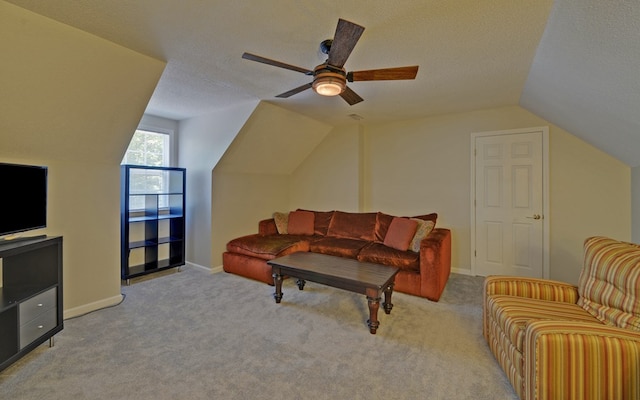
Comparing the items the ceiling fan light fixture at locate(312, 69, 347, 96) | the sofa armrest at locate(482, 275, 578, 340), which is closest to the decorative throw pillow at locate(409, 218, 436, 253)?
the sofa armrest at locate(482, 275, 578, 340)

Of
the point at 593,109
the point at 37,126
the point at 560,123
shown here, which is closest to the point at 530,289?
the point at 593,109

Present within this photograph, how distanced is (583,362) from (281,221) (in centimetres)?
407

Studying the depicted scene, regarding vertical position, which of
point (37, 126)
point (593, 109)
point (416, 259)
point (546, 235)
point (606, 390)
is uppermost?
point (593, 109)

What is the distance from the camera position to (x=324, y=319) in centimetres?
263

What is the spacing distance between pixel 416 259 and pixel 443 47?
2.22 metres

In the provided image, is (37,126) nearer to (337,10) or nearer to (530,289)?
(337,10)

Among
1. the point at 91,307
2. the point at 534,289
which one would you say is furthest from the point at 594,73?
the point at 91,307

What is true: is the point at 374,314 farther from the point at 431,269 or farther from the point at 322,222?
the point at 322,222

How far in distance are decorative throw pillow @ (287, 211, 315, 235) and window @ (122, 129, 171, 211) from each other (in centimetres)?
202

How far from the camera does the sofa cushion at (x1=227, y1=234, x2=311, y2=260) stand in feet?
12.4

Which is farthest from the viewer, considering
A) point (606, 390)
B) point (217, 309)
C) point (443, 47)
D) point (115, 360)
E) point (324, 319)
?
point (217, 309)

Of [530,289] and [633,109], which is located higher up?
[633,109]

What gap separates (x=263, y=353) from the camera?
210 cm

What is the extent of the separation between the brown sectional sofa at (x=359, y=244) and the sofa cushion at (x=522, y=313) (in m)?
1.06
